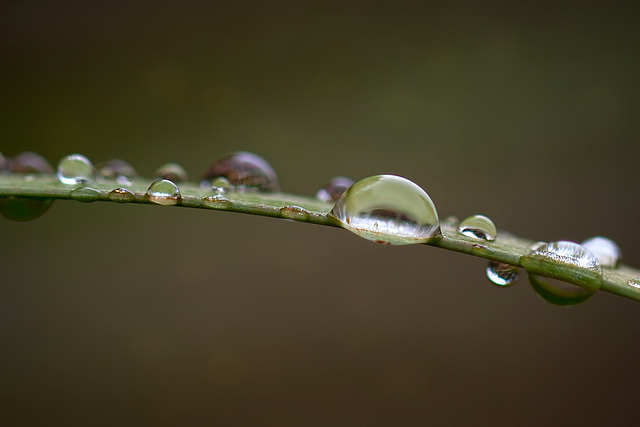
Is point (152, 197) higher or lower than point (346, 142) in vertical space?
lower

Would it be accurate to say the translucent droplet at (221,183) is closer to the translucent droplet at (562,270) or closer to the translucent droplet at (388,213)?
the translucent droplet at (388,213)

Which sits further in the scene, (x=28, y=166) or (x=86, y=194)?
(x=28, y=166)

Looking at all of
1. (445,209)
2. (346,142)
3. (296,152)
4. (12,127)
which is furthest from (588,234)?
(12,127)

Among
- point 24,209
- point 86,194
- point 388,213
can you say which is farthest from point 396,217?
point 24,209

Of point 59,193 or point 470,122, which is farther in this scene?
point 470,122

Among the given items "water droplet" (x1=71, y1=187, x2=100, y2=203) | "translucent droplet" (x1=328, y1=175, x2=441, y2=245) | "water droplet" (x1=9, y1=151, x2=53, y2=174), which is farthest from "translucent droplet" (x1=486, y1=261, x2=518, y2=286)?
"water droplet" (x1=9, y1=151, x2=53, y2=174)

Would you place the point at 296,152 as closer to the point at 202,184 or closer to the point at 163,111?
the point at 163,111

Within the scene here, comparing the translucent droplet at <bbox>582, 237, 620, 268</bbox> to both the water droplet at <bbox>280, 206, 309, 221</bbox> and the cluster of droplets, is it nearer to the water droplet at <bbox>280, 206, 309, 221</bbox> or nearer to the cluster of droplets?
the cluster of droplets

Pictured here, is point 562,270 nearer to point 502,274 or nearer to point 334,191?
point 502,274
